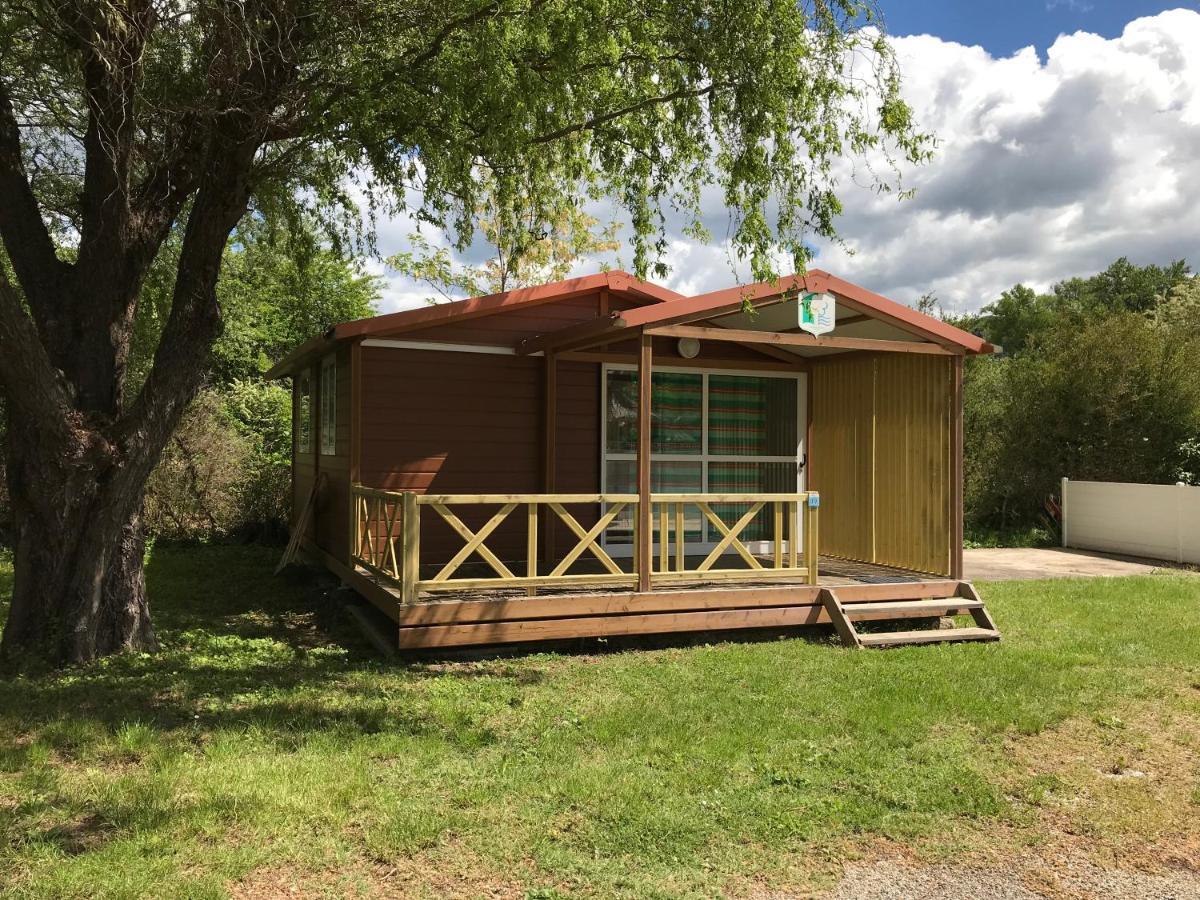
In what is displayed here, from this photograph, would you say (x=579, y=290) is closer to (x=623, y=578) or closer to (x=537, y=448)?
(x=537, y=448)

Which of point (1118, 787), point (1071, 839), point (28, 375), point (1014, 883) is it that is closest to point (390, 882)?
point (1014, 883)

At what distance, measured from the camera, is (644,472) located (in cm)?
715

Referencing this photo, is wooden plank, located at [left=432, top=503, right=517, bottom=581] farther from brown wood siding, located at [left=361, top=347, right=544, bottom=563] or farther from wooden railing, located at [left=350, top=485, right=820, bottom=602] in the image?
brown wood siding, located at [left=361, top=347, right=544, bottom=563]

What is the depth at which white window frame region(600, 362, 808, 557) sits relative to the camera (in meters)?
9.55

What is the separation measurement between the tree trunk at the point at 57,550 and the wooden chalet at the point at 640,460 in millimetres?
1980

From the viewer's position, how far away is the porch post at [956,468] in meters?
8.13

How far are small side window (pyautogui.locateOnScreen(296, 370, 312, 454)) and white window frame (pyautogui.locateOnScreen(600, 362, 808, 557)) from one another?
3904mm

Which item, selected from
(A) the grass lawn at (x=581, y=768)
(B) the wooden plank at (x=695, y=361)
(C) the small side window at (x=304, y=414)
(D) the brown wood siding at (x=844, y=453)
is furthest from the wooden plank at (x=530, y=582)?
(C) the small side window at (x=304, y=414)

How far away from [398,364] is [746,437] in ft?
12.5

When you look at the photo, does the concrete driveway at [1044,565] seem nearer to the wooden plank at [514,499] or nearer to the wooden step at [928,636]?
the wooden step at [928,636]

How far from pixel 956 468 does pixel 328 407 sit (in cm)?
646

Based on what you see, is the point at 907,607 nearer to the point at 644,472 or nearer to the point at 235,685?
the point at 644,472

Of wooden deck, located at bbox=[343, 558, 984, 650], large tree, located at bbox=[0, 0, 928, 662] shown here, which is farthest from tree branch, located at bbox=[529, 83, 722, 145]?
wooden deck, located at bbox=[343, 558, 984, 650]

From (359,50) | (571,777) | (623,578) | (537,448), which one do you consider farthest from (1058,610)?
(359,50)
